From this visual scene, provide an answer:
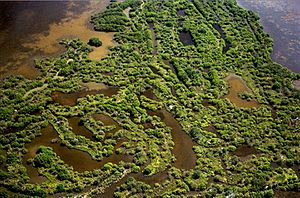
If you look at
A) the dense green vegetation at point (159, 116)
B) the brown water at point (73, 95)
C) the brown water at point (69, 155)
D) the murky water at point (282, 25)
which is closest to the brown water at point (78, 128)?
the dense green vegetation at point (159, 116)

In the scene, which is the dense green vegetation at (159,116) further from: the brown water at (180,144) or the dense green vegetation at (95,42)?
the dense green vegetation at (95,42)

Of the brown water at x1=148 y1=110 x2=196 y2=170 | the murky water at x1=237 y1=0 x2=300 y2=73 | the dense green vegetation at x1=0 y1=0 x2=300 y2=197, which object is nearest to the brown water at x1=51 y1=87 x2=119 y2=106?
the dense green vegetation at x1=0 y1=0 x2=300 y2=197

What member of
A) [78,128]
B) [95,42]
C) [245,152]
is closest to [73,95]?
[78,128]

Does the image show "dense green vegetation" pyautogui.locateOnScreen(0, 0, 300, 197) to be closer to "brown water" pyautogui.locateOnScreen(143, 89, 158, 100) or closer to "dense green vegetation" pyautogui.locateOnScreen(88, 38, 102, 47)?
"brown water" pyautogui.locateOnScreen(143, 89, 158, 100)

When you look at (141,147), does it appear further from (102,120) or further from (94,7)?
(94,7)

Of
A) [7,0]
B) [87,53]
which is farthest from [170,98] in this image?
[7,0]
